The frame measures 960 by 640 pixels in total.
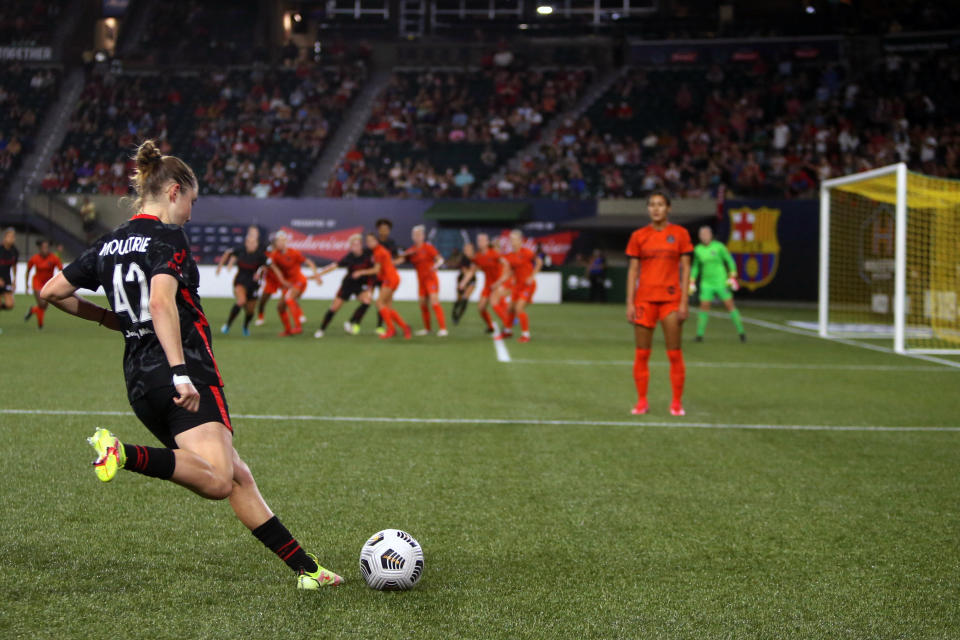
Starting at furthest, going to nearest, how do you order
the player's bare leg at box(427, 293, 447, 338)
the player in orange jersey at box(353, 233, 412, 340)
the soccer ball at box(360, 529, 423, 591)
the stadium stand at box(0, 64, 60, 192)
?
the stadium stand at box(0, 64, 60, 192), the player's bare leg at box(427, 293, 447, 338), the player in orange jersey at box(353, 233, 412, 340), the soccer ball at box(360, 529, 423, 591)

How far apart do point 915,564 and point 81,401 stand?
713 cm

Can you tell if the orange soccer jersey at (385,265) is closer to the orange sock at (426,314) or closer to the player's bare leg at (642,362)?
the orange sock at (426,314)

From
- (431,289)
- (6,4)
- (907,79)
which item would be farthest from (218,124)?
(907,79)

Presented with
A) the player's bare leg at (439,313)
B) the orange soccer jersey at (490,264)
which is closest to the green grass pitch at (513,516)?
the player's bare leg at (439,313)

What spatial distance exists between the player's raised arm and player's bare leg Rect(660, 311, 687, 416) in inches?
216

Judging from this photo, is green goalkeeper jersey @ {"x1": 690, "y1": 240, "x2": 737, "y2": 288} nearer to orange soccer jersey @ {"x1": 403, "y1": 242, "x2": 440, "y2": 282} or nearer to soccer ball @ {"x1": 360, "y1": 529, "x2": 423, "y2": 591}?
orange soccer jersey @ {"x1": 403, "y1": 242, "x2": 440, "y2": 282}

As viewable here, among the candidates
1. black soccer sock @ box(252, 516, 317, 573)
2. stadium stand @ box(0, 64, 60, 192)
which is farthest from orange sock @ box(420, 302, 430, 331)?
stadium stand @ box(0, 64, 60, 192)

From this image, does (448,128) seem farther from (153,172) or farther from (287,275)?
(153,172)

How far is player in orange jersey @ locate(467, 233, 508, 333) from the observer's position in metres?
18.0

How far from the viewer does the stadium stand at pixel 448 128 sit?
35.3 meters

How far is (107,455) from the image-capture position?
10.1ft

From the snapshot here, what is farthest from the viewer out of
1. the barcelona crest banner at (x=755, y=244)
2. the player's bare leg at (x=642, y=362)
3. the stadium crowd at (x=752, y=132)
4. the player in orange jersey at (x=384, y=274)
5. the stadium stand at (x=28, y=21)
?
the stadium stand at (x=28, y=21)

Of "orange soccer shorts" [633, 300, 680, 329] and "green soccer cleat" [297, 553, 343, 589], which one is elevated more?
"orange soccer shorts" [633, 300, 680, 329]

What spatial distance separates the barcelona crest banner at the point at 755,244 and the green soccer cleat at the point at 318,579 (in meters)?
29.5
